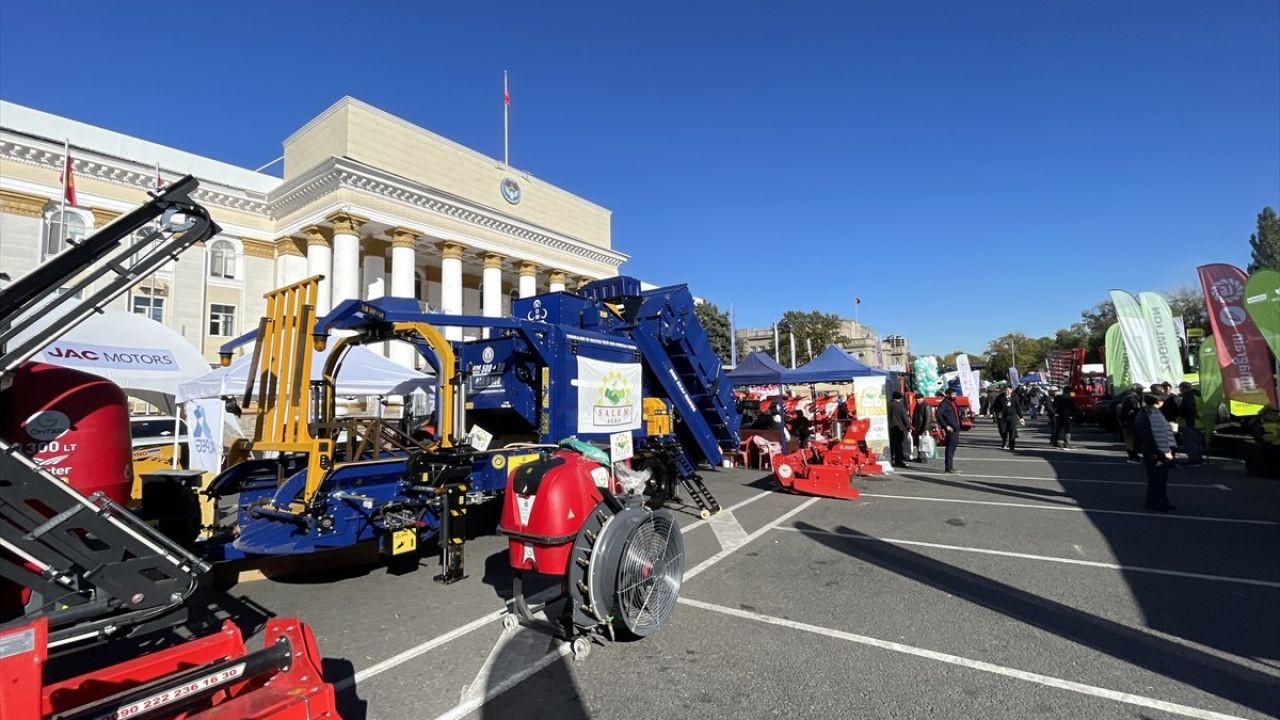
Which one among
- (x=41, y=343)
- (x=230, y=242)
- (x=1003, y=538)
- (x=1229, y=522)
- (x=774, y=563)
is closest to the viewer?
(x=41, y=343)

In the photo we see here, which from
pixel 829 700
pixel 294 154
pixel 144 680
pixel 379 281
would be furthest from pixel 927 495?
pixel 294 154

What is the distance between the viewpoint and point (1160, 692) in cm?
322

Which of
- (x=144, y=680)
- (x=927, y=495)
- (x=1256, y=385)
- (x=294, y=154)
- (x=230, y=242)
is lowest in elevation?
(x=927, y=495)

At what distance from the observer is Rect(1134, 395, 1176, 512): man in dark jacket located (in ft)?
25.1

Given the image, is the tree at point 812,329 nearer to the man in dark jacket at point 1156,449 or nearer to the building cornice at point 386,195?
the building cornice at point 386,195

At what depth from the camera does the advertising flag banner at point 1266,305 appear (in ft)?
34.2

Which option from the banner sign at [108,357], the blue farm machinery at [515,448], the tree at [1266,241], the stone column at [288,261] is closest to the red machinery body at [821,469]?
the blue farm machinery at [515,448]

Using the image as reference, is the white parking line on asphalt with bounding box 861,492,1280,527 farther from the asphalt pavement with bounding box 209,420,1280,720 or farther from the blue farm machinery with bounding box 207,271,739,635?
the blue farm machinery with bounding box 207,271,739,635

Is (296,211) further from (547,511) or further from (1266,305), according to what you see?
(1266,305)

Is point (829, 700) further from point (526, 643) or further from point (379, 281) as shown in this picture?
point (379, 281)

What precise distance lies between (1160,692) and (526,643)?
12.7ft

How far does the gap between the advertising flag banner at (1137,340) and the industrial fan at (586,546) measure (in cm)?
2183

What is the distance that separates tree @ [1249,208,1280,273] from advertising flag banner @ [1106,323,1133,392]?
187 feet

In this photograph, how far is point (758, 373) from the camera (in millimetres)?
16266
